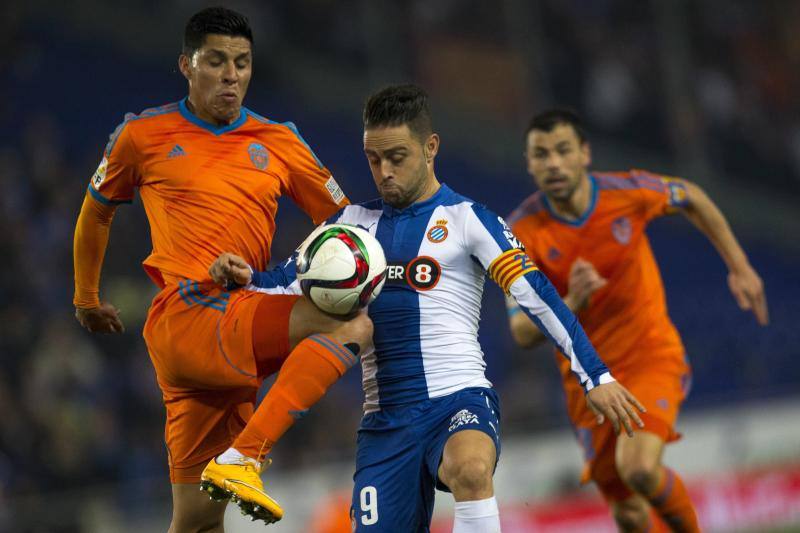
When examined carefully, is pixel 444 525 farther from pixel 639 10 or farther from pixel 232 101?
pixel 639 10

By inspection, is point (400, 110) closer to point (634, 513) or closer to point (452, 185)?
point (634, 513)

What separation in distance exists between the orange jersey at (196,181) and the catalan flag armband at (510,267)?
1052 millimetres

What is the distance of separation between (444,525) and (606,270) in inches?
128

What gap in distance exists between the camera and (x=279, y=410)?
4.37 meters

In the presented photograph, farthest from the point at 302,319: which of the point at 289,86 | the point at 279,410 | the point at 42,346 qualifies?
the point at 289,86

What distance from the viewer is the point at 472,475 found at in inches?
168

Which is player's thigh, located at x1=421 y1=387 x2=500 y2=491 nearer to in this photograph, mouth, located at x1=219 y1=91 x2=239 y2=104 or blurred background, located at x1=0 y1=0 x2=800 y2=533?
mouth, located at x1=219 y1=91 x2=239 y2=104

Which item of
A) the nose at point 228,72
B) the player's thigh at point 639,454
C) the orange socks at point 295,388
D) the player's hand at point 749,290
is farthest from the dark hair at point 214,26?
the player's hand at point 749,290

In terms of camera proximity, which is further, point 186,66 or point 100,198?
point 100,198

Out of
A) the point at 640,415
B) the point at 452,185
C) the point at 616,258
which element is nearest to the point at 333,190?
the point at 616,258

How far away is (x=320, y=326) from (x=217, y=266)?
1.51 feet

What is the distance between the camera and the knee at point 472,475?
14.0 ft

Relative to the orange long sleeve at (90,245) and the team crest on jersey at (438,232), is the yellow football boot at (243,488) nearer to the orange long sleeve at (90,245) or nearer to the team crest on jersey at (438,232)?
the team crest on jersey at (438,232)

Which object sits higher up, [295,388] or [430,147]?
[430,147]
